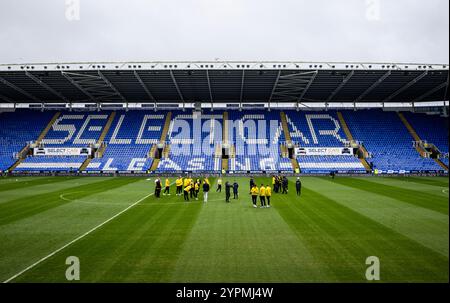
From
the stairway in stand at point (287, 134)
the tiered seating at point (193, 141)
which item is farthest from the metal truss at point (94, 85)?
the stairway in stand at point (287, 134)

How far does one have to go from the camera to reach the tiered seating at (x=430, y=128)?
47.5m

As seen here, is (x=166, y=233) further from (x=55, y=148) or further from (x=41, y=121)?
(x=41, y=121)

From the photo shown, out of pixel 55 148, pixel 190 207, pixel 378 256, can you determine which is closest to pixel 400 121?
pixel 190 207

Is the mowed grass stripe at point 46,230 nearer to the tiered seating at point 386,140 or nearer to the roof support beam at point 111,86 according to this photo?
the roof support beam at point 111,86

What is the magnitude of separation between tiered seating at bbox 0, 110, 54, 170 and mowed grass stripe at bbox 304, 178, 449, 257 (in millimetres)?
45975

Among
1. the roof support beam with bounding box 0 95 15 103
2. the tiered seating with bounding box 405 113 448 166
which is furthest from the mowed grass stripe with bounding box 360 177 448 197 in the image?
the roof support beam with bounding box 0 95 15 103

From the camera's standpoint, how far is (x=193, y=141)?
165ft

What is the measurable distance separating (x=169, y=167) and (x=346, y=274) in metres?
38.4

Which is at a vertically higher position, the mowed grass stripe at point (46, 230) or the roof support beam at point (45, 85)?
the roof support beam at point (45, 85)

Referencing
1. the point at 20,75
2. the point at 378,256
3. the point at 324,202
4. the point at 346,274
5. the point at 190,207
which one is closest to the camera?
the point at 346,274

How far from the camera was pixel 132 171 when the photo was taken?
43.8m

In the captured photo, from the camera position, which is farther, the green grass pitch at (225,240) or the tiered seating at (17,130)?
the tiered seating at (17,130)

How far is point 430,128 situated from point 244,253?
5266cm

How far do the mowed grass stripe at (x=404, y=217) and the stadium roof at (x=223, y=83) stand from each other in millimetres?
23188
